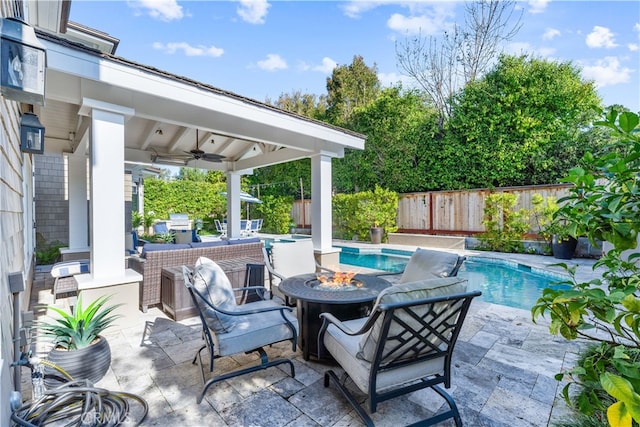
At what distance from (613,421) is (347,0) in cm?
1036

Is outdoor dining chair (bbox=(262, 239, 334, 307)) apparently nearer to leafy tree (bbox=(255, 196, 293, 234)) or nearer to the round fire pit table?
the round fire pit table

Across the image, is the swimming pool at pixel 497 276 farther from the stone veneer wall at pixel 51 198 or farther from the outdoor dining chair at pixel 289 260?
the stone veneer wall at pixel 51 198

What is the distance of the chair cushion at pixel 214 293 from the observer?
102 inches

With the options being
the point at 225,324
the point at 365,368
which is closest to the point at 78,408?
the point at 225,324

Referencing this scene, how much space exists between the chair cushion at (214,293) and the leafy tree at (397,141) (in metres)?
11.7

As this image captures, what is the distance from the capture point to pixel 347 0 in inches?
344

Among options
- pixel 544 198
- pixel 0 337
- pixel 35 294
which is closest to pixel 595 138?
pixel 544 198

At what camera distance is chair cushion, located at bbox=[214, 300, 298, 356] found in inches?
100

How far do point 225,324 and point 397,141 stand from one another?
1265 centimetres

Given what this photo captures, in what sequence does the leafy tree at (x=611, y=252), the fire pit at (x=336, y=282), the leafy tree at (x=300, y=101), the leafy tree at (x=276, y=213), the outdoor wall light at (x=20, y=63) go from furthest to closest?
1. the leafy tree at (x=300, y=101)
2. the leafy tree at (x=276, y=213)
3. the fire pit at (x=336, y=282)
4. the outdoor wall light at (x=20, y=63)
5. the leafy tree at (x=611, y=252)

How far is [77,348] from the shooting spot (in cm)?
260

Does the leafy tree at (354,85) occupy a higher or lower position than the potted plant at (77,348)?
higher

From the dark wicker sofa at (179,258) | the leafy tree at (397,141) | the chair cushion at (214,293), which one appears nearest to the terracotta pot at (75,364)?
the chair cushion at (214,293)

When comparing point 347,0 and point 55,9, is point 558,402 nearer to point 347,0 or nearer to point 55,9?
point 55,9
